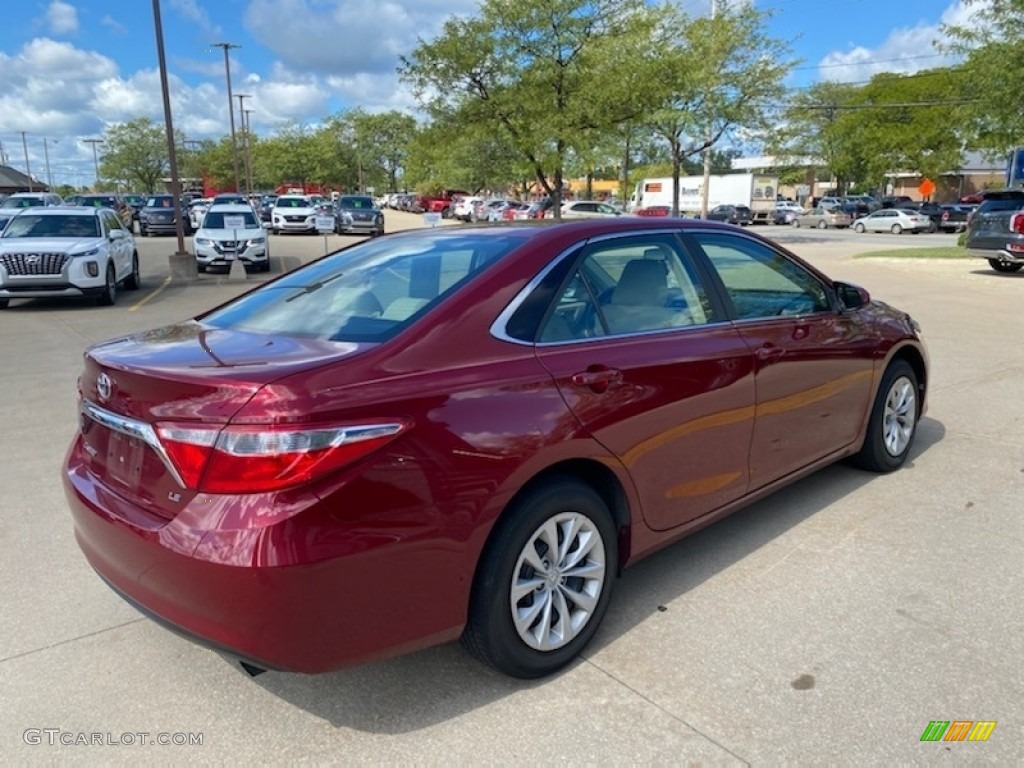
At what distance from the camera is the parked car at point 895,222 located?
134ft

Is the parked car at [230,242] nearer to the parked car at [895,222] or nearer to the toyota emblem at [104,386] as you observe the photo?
the toyota emblem at [104,386]

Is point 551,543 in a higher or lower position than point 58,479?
higher

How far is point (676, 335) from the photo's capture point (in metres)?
3.36

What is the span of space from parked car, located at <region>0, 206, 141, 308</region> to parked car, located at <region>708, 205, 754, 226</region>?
39.3m

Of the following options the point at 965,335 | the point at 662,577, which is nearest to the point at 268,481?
the point at 662,577

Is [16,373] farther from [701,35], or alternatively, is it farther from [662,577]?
[701,35]

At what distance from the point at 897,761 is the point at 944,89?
2681 inches

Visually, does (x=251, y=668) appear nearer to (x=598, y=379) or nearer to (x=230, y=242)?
(x=598, y=379)

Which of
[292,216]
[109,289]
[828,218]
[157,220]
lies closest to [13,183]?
[157,220]

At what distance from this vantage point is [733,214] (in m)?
48.0

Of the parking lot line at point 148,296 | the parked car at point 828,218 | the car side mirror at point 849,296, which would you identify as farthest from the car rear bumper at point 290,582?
the parked car at point 828,218

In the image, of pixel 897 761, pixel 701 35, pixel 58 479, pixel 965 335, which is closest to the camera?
pixel 897 761

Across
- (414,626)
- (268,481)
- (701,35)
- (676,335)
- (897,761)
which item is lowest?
(897,761)

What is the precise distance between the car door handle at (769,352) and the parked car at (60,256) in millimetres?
12248
